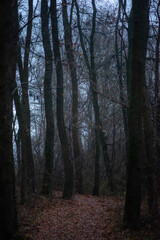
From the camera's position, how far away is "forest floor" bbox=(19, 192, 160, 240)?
6.77m

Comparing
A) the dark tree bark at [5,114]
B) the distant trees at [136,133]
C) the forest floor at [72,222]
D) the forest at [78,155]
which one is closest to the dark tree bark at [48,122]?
the forest at [78,155]

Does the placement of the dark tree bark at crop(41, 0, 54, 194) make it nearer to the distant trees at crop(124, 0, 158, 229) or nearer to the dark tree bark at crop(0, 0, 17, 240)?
the distant trees at crop(124, 0, 158, 229)

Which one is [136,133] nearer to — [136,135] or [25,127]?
[136,135]

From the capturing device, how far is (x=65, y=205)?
1091cm

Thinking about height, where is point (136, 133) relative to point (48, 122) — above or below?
below

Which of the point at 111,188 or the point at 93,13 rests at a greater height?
the point at 93,13

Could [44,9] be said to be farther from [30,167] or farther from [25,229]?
[25,229]

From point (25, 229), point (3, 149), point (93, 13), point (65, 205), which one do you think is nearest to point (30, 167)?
point (65, 205)

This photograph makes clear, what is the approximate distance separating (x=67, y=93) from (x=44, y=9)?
9219 mm

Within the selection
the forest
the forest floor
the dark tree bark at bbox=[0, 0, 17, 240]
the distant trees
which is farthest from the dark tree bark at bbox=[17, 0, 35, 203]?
the dark tree bark at bbox=[0, 0, 17, 240]

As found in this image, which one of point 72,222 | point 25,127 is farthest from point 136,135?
point 25,127

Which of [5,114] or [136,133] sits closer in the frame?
[5,114]

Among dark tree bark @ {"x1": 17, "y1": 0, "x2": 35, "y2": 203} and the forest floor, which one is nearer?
the forest floor

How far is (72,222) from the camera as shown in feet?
28.3
